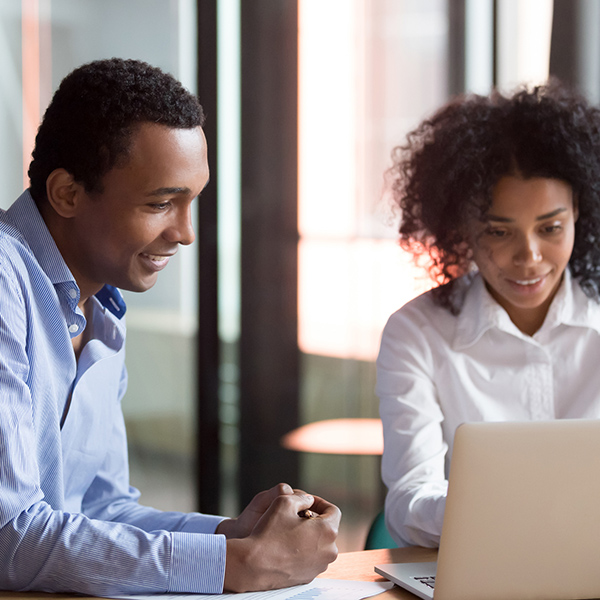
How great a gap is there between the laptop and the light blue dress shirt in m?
0.32

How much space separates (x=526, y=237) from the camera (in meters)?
1.74

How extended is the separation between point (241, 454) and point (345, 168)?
1.20 meters

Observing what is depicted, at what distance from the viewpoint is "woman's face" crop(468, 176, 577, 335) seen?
1.75 metres

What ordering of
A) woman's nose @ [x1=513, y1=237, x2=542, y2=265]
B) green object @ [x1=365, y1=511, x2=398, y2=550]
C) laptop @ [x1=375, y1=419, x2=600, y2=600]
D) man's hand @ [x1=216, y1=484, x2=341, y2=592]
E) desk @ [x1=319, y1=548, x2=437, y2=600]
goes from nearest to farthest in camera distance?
laptop @ [x1=375, y1=419, x2=600, y2=600] < man's hand @ [x1=216, y1=484, x2=341, y2=592] < desk @ [x1=319, y1=548, x2=437, y2=600] < green object @ [x1=365, y1=511, x2=398, y2=550] < woman's nose @ [x1=513, y1=237, x2=542, y2=265]

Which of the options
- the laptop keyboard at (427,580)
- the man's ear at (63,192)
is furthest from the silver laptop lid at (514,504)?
the man's ear at (63,192)


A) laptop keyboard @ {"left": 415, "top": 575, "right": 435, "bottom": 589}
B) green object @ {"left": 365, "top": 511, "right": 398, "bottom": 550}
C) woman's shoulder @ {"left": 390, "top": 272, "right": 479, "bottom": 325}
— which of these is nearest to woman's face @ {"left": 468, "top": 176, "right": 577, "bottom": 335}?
woman's shoulder @ {"left": 390, "top": 272, "right": 479, "bottom": 325}

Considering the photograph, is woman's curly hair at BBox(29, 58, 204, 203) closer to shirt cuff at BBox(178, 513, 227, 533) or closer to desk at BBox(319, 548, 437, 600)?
shirt cuff at BBox(178, 513, 227, 533)

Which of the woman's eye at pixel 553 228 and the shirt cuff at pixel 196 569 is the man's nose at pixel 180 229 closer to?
the shirt cuff at pixel 196 569

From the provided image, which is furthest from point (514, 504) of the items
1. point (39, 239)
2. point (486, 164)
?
point (486, 164)

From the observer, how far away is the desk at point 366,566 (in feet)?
3.44

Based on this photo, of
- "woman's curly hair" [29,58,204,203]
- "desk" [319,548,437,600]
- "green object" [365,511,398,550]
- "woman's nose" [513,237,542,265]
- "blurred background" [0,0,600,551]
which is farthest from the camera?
"blurred background" [0,0,600,551]

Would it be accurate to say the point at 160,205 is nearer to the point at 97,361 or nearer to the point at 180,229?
the point at 180,229

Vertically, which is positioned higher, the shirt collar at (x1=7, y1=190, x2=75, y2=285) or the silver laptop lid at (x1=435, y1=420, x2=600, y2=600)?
the shirt collar at (x1=7, y1=190, x2=75, y2=285)

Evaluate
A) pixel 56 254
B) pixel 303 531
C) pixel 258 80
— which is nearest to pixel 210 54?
pixel 258 80
